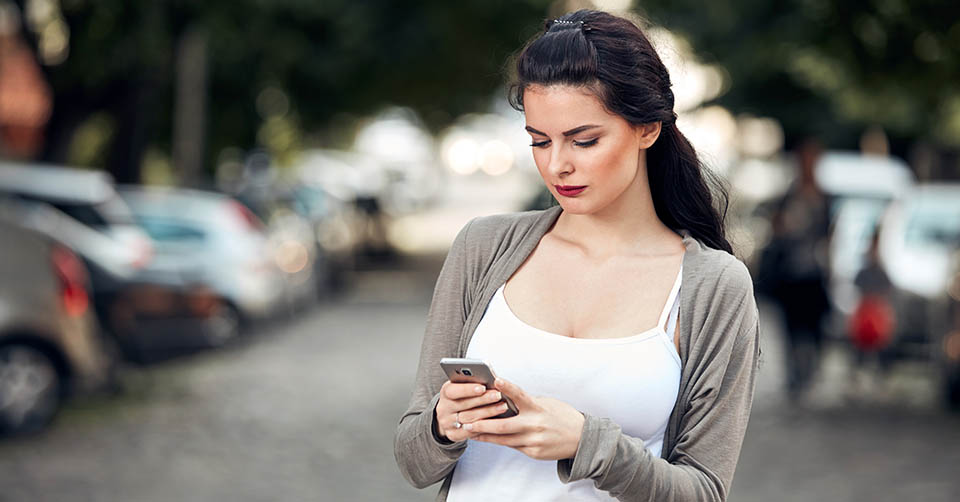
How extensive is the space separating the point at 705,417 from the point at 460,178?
88.8 metres

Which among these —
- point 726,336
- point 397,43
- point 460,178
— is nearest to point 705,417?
point 726,336

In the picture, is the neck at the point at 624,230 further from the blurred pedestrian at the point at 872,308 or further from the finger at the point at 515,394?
the blurred pedestrian at the point at 872,308

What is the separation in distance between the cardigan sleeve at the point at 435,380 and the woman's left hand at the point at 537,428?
0.56 feet

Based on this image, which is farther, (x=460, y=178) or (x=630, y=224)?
(x=460, y=178)

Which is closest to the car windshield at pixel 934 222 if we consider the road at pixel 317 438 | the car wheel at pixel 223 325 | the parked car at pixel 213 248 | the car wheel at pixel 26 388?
the road at pixel 317 438

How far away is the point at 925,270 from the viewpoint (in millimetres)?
11516

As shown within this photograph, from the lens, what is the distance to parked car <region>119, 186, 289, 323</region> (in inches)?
493

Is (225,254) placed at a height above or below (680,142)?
below

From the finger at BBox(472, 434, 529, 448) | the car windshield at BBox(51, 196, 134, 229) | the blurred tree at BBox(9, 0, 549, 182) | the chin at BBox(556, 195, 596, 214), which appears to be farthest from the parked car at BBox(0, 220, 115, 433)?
the finger at BBox(472, 434, 529, 448)

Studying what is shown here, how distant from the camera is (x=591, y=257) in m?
2.46

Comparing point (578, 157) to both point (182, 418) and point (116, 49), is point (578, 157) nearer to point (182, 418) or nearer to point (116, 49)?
point (182, 418)

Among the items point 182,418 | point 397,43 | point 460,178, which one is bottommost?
point 460,178

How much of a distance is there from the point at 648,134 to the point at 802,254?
8.01 metres

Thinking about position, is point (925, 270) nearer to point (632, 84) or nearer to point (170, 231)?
point (170, 231)
